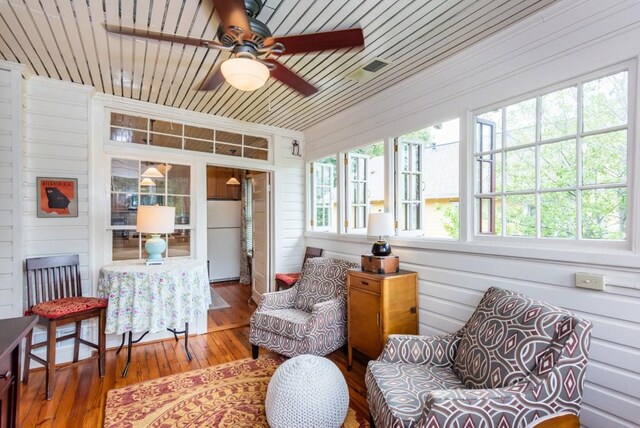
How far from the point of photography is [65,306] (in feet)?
8.11

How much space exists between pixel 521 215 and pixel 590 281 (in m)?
0.58

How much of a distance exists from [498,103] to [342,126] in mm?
1850

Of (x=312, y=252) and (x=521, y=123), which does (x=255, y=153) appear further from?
(x=521, y=123)

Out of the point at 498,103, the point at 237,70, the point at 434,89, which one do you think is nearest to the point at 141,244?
the point at 237,70

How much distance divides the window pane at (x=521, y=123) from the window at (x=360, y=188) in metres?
1.62

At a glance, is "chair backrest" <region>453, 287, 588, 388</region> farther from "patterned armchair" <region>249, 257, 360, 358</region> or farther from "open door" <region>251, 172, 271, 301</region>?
"open door" <region>251, 172, 271, 301</region>

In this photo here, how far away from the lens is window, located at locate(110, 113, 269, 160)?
3306mm

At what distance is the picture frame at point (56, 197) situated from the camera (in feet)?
9.20

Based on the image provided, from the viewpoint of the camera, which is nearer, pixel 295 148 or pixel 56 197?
pixel 56 197

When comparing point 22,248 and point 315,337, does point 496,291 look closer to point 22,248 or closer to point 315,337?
point 315,337

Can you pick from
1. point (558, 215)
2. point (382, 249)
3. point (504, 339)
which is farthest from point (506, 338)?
point (382, 249)

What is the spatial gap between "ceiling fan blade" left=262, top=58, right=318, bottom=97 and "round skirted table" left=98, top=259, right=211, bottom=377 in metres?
1.96

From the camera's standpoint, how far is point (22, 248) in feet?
8.64

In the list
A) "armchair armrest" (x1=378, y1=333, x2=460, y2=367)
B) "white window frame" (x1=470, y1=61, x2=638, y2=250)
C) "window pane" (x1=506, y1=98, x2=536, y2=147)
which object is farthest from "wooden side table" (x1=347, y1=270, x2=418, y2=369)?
"window pane" (x1=506, y1=98, x2=536, y2=147)
